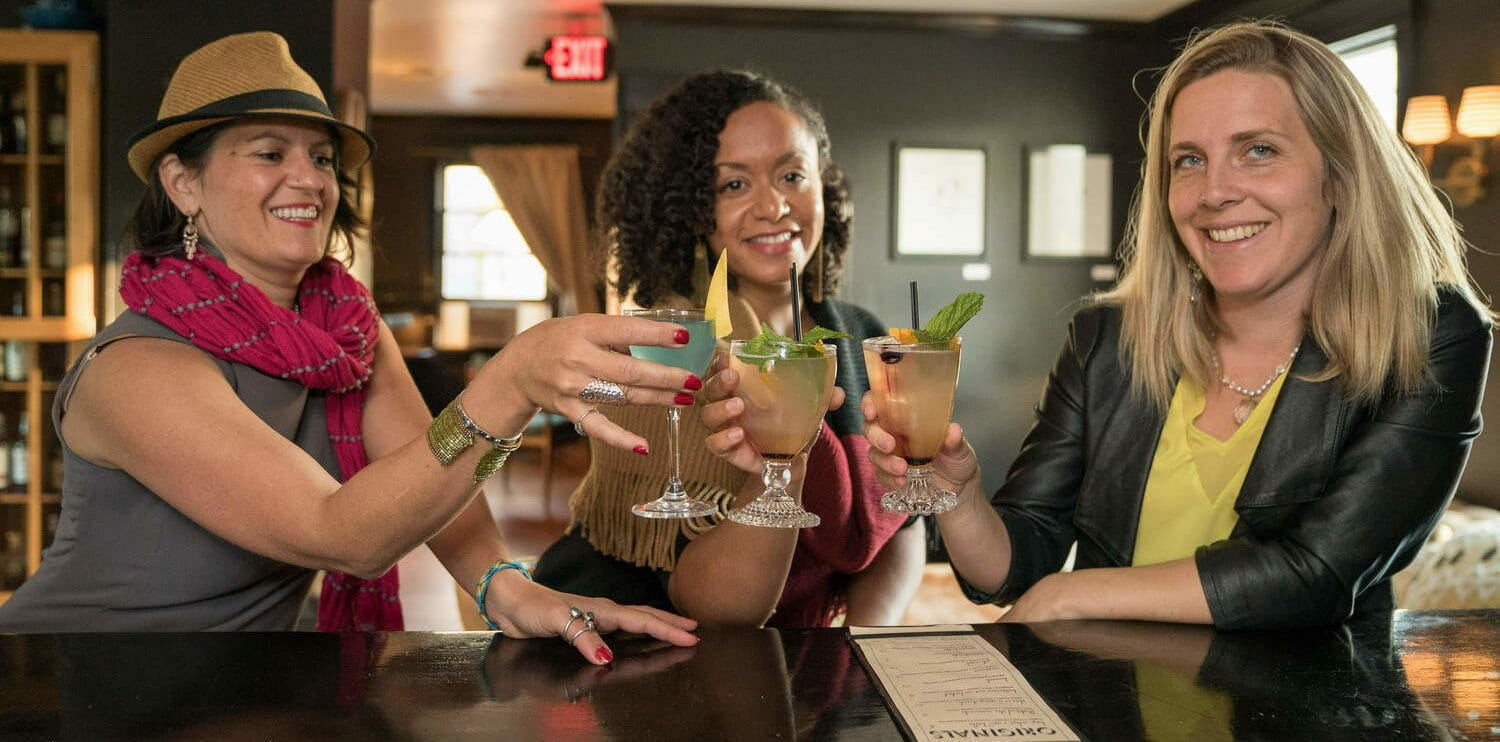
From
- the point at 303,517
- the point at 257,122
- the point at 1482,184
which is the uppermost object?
the point at 1482,184

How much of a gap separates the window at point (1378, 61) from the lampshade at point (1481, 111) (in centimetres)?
48

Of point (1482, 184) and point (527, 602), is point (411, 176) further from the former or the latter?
point (527, 602)

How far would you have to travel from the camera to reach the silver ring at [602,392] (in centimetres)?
129

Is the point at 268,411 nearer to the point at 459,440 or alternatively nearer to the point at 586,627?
the point at 459,440

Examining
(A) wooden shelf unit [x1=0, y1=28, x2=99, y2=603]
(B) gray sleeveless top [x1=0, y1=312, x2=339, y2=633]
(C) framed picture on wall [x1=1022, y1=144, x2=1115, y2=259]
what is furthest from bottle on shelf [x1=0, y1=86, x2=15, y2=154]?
(C) framed picture on wall [x1=1022, y1=144, x2=1115, y2=259]

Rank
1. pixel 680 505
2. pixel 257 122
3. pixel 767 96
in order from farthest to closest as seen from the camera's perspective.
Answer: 1. pixel 767 96
2. pixel 257 122
3. pixel 680 505

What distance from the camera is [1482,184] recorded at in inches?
176

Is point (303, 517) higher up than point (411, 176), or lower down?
lower down

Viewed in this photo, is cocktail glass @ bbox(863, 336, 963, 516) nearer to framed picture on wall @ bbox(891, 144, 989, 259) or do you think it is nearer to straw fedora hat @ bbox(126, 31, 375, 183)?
straw fedora hat @ bbox(126, 31, 375, 183)

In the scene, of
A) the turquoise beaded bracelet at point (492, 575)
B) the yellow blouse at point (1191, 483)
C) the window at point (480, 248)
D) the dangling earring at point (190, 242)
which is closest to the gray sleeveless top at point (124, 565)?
the dangling earring at point (190, 242)

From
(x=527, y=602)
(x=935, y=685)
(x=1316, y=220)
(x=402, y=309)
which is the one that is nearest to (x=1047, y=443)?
(x=1316, y=220)

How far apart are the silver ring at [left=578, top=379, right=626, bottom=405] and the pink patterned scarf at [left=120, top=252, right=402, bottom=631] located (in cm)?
76

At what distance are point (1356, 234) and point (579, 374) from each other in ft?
4.14

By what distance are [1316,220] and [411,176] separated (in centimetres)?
1068
